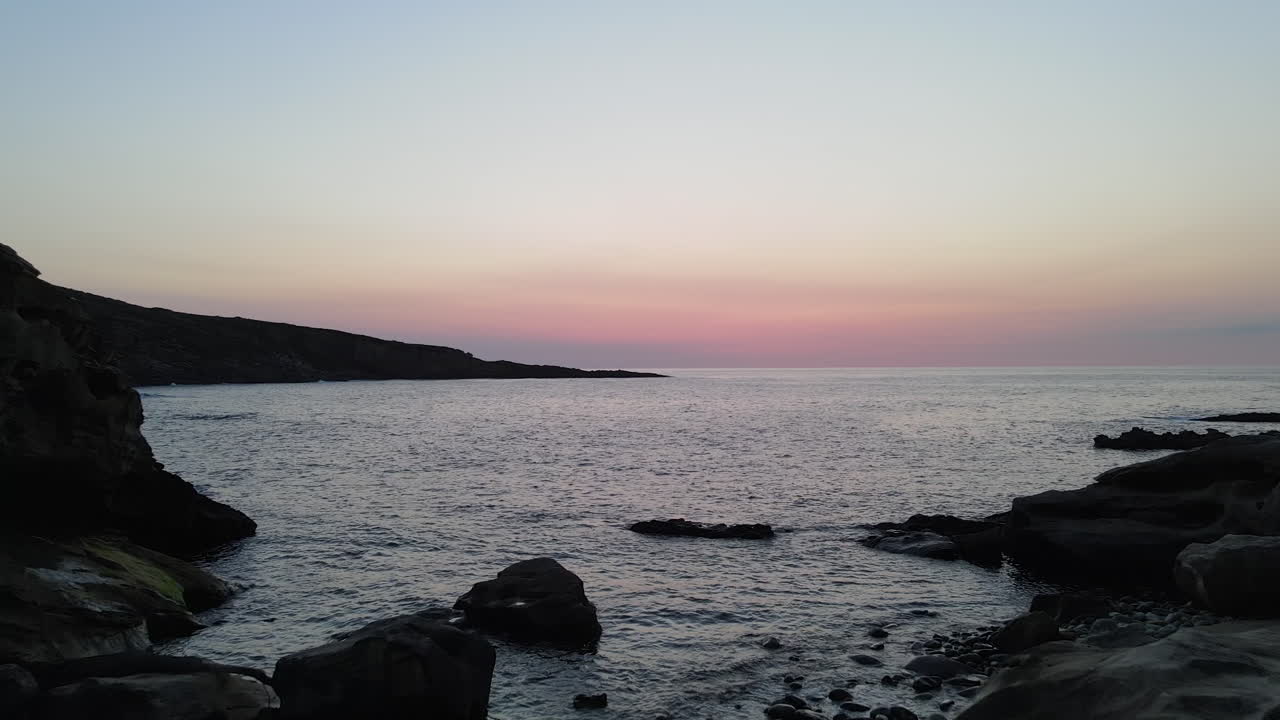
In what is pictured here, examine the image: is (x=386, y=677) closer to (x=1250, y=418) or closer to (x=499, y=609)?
(x=499, y=609)

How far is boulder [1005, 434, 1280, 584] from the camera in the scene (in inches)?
838

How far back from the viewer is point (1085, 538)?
22734 millimetres

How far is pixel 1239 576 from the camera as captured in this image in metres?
14.3

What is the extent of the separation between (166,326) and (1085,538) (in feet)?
686

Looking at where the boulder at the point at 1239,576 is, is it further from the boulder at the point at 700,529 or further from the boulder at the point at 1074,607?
the boulder at the point at 700,529

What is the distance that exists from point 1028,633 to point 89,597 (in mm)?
20415

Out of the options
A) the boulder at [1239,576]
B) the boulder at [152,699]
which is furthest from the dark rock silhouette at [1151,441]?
the boulder at [152,699]

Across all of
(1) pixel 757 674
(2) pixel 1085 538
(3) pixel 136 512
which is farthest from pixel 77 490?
(2) pixel 1085 538

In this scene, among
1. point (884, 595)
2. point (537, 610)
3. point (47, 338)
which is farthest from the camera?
point (884, 595)

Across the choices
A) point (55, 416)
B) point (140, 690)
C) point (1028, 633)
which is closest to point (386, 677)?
point (140, 690)

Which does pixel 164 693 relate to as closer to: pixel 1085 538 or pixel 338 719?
pixel 338 719

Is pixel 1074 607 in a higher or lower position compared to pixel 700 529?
higher

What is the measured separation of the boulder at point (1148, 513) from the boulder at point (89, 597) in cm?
2555

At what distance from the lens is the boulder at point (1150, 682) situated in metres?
8.80
